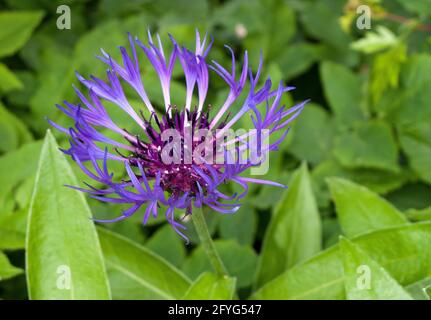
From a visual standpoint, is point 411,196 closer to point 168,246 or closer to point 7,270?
point 168,246

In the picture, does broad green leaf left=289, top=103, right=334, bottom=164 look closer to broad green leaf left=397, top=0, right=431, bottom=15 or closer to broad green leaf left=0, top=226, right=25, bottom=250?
broad green leaf left=397, top=0, right=431, bottom=15

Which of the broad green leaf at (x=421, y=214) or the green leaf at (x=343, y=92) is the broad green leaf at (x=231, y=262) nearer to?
the broad green leaf at (x=421, y=214)

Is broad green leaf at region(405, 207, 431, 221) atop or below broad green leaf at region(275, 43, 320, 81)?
below

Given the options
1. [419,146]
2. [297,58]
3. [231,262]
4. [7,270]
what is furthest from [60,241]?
[297,58]

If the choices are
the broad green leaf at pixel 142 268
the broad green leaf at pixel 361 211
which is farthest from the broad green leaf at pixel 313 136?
the broad green leaf at pixel 142 268

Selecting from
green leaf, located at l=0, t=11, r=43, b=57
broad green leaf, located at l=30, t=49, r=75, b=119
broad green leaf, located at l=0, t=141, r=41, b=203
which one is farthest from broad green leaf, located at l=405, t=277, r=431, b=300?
green leaf, located at l=0, t=11, r=43, b=57
